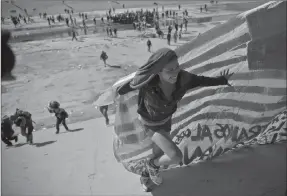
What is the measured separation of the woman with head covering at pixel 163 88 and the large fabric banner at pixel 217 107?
0.87ft

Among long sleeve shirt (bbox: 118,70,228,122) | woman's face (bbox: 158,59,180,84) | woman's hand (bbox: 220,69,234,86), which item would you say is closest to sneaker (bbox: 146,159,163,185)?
long sleeve shirt (bbox: 118,70,228,122)

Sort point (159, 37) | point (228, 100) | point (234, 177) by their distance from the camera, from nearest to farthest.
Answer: point (228, 100) → point (234, 177) → point (159, 37)

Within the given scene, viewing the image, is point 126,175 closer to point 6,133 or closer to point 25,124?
point 25,124

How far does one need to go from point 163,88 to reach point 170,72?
8.6 inches

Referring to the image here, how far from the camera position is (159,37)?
2294 centimetres

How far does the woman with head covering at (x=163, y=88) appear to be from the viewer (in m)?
2.42

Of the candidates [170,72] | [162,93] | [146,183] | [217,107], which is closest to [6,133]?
[146,183]

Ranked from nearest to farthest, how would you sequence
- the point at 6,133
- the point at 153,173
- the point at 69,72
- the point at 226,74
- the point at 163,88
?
the point at 163,88
the point at 226,74
the point at 153,173
the point at 6,133
the point at 69,72

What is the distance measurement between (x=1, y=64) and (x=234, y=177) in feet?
10.0

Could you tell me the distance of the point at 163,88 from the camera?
Result: 261 cm

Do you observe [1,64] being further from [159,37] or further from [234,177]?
[159,37]

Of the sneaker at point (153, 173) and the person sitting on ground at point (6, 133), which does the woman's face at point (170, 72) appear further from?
the person sitting on ground at point (6, 133)

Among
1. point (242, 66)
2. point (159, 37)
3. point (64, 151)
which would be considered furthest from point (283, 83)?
point (159, 37)

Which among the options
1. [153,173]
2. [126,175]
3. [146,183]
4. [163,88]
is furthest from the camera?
[126,175]
